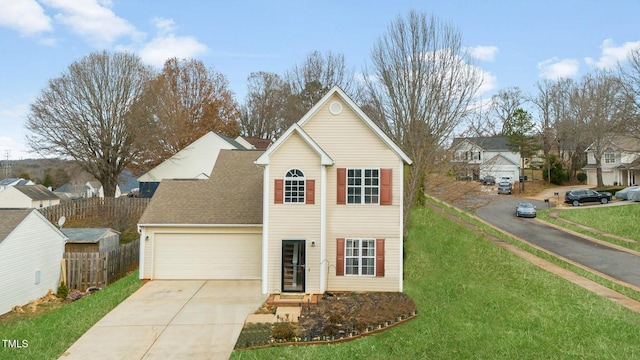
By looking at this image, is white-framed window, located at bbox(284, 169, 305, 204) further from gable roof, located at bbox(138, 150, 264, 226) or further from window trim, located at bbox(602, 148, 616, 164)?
window trim, located at bbox(602, 148, 616, 164)

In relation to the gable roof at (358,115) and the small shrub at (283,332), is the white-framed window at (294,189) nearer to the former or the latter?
the gable roof at (358,115)

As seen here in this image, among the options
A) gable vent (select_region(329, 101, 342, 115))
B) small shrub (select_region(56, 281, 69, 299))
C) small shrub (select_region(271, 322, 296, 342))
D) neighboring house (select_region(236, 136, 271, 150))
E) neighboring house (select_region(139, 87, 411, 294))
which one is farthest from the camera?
neighboring house (select_region(236, 136, 271, 150))

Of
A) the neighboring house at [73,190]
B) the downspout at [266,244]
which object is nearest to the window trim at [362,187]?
the downspout at [266,244]

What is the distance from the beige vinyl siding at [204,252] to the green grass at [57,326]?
64.2 inches

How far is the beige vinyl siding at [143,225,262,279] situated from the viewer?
51.0 ft

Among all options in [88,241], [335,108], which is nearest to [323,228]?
[335,108]

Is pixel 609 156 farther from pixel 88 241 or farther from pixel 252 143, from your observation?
pixel 88 241

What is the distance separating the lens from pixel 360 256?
551 inches

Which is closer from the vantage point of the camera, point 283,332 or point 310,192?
point 283,332

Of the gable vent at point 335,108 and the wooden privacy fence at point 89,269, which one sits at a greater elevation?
the gable vent at point 335,108

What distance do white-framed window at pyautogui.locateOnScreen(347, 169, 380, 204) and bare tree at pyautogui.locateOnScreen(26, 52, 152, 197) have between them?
25.1 metres

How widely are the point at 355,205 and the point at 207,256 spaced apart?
6438 mm

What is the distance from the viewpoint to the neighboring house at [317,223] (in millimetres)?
13625

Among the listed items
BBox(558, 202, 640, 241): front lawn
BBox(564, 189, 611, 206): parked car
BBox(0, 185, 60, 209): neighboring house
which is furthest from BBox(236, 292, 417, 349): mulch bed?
BBox(0, 185, 60, 209): neighboring house
